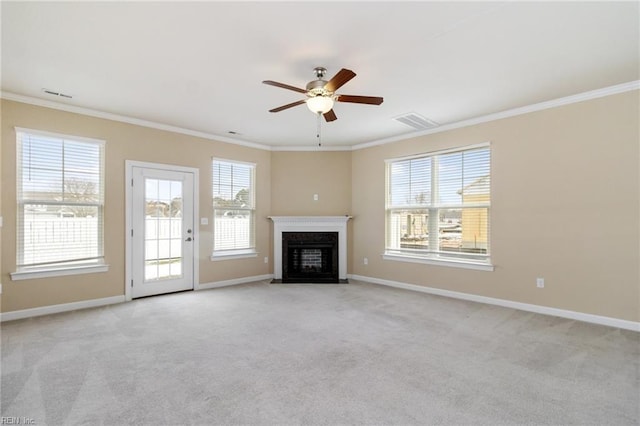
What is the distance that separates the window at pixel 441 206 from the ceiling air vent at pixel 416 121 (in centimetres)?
48

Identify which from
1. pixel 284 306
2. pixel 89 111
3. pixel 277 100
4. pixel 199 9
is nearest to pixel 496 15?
pixel 199 9

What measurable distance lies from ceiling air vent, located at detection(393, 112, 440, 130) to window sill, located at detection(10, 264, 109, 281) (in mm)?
4698

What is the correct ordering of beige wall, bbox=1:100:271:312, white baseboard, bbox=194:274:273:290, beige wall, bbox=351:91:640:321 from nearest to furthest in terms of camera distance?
beige wall, bbox=351:91:640:321, beige wall, bbox=1:100:271:312, white baseboard, bbox=194:274:273:290

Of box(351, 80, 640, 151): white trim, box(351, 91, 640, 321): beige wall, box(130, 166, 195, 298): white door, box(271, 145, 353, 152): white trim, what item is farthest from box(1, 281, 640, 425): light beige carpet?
box(271, 145, 353, 152): white trim

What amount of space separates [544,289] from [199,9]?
15.6ft

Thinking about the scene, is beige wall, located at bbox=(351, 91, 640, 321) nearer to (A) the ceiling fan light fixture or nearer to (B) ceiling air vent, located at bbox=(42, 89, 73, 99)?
(A) the ceiling fan light fixture

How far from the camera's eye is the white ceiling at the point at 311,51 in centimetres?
225

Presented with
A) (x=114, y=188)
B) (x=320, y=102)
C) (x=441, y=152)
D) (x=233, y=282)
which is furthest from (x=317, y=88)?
(x=233, y=282)

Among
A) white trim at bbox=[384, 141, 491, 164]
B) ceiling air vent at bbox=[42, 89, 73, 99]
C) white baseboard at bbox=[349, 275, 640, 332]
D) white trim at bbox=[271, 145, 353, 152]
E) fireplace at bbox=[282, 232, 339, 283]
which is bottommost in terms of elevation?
white baseboard at bbox=[349, 275, 640, 332]

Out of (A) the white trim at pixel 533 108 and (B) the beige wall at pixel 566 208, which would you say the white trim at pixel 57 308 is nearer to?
(B) the beige wall at pixel 566 208

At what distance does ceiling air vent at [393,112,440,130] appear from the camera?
14.7 feet

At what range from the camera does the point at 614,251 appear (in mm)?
3535

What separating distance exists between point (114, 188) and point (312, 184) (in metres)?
3.37

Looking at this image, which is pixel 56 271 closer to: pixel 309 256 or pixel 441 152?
pixel 309 256
